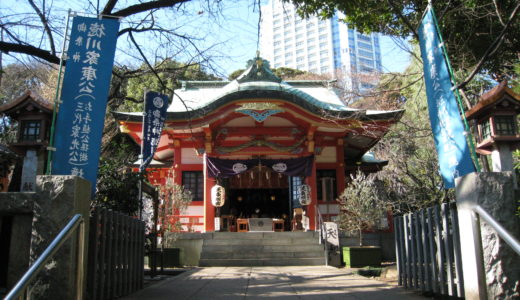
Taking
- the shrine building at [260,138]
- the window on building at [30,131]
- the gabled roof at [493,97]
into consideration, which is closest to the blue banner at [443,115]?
the gabled roof at [493,97]

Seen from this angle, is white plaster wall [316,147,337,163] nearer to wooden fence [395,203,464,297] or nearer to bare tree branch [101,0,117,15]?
wooden fence [395,203,464,297]

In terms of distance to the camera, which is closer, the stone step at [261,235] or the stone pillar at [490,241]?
the stone pillar at [490,241]

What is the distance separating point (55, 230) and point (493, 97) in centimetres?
727

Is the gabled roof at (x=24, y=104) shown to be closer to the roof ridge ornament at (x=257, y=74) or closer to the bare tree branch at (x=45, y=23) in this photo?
the bare tree branch at (x=45, y=23)

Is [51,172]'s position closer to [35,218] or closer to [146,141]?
[35,218]

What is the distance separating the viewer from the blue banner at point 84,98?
4.56 meters

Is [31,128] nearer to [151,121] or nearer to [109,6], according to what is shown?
[151,121]

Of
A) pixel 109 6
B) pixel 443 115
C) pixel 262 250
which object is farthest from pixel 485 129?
pixel 109 6

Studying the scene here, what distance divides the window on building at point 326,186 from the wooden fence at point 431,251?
31.0 feet

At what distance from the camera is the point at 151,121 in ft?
30.4

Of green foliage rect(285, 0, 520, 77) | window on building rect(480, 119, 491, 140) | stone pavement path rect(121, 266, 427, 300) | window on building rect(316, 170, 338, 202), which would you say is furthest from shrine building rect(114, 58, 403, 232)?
stone pavement path rect(121, 266, 427, 300)

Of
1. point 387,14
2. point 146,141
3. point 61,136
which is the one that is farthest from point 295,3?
point 61,136

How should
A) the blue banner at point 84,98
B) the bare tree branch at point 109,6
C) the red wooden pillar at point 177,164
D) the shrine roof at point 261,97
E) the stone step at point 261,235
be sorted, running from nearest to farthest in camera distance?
the blue banner at point 84,98, the bare tree branch at point 109,6, the stone step at point 261,235, the shrine roof at point 261,97, the red wooden pillar at point 177,164

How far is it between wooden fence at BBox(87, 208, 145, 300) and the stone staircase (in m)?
5.61
